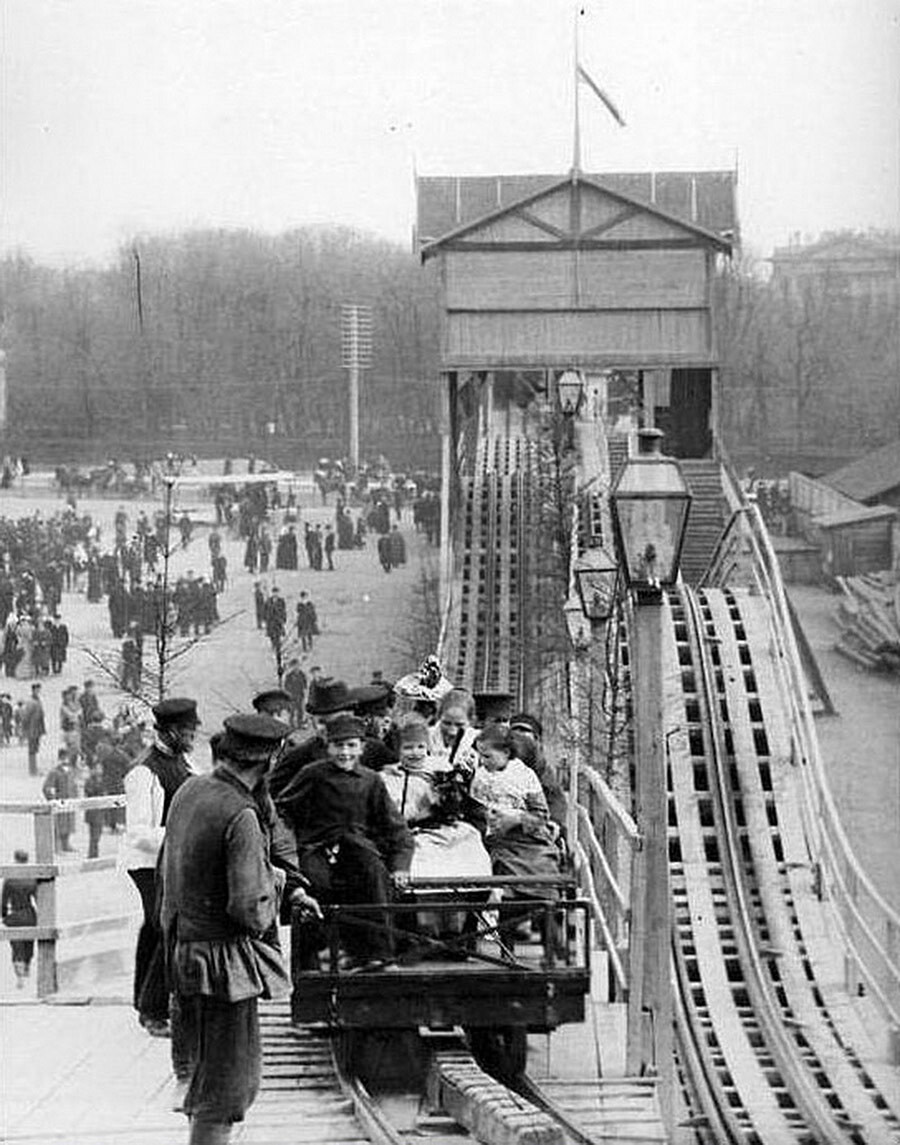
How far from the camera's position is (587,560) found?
858cm

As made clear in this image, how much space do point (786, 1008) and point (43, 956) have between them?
3486 millimetres

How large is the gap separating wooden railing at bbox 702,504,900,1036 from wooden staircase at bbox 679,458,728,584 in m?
1.58

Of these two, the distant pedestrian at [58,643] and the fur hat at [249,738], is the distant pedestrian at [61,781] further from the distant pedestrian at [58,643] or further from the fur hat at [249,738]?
the fur hat at [249,738]

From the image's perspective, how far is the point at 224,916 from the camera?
3865mm

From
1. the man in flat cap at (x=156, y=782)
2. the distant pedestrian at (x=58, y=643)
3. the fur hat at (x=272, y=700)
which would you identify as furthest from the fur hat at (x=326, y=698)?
the distant pedestrian at (x=58, y=643)

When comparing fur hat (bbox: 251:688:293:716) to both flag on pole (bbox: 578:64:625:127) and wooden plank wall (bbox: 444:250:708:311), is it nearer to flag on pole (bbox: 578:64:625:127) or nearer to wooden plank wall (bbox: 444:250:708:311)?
flag on pole (bbox: 578:64:625:127)

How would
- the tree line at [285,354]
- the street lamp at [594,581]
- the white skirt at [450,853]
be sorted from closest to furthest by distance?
1. the white skirt at [450,853]
2. the tree line at [285,354]
3. the street lamp at [594,581]

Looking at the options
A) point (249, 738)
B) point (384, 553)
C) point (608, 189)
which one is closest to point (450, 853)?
point (249, 738)

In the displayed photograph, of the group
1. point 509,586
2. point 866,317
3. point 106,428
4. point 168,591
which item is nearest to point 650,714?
point 168,591

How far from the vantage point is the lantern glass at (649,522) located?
4.91 meters

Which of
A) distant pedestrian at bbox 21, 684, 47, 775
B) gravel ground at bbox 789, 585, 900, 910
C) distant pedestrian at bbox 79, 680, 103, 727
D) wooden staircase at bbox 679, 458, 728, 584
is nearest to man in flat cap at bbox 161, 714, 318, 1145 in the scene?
distant pedestrian at bbox 21, 684, 47, 775

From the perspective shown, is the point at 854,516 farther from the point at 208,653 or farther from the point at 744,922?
the point at 208,653

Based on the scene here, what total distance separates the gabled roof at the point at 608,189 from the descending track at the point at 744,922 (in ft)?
7.75

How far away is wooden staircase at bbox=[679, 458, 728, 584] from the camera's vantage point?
13898 mm
